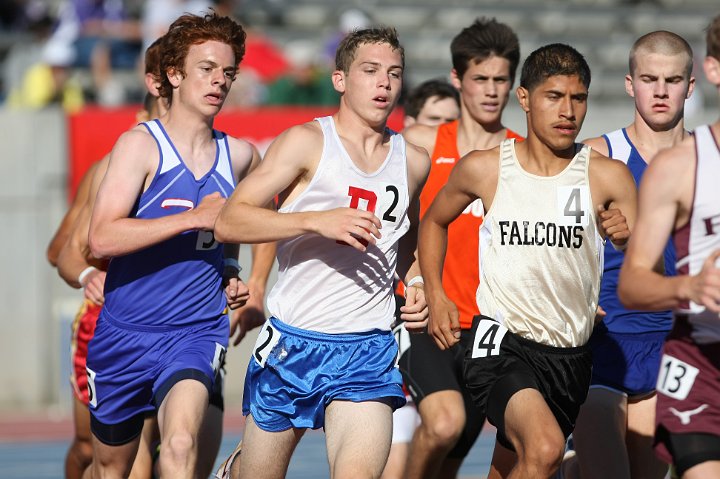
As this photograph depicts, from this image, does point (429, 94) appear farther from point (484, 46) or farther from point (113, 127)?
point (113, 127)

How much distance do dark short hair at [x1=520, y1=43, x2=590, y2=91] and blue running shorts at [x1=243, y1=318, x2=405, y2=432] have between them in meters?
1.47

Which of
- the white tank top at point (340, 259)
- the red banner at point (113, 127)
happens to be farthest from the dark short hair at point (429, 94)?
the red banner at point (113, 127)

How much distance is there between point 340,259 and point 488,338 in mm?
829

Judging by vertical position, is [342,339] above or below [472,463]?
above

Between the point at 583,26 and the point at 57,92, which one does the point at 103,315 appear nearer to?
the point at 57,92

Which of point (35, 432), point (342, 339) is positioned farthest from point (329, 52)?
point (342, 339)

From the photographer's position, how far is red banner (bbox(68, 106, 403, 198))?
540 inches

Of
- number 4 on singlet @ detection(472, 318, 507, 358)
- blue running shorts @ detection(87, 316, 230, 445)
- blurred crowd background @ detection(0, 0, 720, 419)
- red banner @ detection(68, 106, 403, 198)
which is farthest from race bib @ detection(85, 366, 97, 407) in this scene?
blurred crowd background @ detection(0, 0, 720, 419)

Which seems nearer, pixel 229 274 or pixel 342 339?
pixel 342 339

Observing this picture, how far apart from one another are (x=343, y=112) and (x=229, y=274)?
44.8 inches

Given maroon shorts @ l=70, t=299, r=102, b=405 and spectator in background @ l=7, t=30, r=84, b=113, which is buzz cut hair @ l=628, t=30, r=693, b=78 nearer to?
maroon shorts @ l=70, t=299, r=102, b=405

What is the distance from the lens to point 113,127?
539 inches

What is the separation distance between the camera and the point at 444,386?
719 centimetres

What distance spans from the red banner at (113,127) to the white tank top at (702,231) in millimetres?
9139
